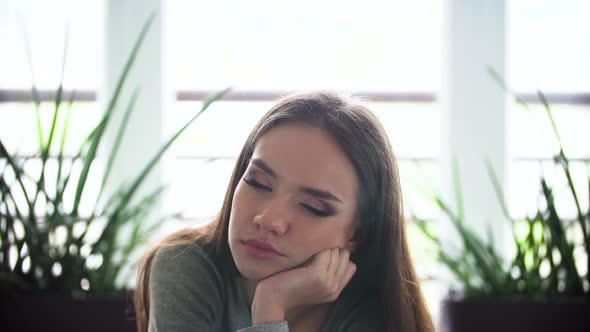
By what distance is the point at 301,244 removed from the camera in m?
1.09

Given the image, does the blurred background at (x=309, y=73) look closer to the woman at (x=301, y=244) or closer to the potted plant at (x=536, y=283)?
the potted plant at (x=536, y=283)

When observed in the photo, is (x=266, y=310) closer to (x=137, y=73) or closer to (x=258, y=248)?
(x=258, y=248)

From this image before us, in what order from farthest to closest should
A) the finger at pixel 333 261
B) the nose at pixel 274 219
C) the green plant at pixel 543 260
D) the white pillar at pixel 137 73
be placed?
the white pillar at pixel 137 73, the green plant at pixel 543 260, the finger at pixel 333 261, the nose at pixel 274 219

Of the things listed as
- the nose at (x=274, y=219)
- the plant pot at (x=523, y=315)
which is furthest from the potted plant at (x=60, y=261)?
the plant pot at (x=523, y=315)

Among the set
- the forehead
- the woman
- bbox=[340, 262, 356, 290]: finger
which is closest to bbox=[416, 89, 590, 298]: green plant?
the woman

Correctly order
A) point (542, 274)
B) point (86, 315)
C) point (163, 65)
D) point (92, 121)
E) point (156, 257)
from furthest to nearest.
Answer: point (92, 121)
point (163, 65)
point (542, 274)
point (86, 315)
point (156, 257)

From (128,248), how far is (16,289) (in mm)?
310

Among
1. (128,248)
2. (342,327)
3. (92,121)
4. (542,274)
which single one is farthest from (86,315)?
(92,121)

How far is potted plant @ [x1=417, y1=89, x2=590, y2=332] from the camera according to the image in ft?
4.65

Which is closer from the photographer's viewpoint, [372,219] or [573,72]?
[372,219]

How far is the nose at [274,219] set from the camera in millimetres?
1022

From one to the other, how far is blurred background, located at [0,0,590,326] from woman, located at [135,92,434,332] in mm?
1126

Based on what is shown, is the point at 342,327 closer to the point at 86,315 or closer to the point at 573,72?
the point at 86,315

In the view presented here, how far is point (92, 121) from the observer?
2.51m
